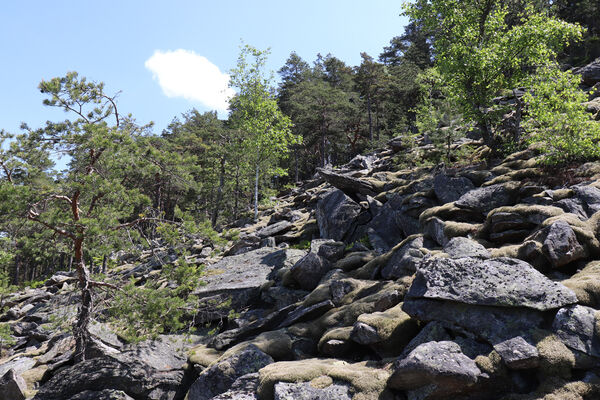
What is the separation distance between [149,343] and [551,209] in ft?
46.8

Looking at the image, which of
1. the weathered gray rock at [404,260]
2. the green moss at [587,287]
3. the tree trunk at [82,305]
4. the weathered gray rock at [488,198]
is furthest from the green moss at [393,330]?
the tree trunk at [82,305]

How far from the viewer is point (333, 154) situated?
203 feet

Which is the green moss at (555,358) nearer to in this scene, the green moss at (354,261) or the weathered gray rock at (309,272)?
the green moss at (354,261)

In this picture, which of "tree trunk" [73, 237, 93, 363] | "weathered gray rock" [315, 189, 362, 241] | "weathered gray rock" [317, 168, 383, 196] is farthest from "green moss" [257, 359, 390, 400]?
"weathered gray rock" [317, 168, 383, 196]

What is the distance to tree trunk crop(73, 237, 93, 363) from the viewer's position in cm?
1216

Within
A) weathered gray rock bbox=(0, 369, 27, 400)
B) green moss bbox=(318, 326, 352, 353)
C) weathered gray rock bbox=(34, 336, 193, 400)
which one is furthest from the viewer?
weathered gray rock bbox=(0, 369, 27, 400)

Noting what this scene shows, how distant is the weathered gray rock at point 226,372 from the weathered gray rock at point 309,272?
5772 millimetres

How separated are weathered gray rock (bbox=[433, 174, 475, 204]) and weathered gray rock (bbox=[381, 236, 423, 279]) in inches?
141

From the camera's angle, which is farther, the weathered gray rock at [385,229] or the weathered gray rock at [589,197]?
the weathered gray rock at [385,229]

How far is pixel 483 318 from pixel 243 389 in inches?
240

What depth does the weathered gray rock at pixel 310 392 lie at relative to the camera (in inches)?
333

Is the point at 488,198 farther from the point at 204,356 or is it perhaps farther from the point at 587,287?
the point at 204,356

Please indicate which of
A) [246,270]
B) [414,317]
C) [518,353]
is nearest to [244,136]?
[246,270]

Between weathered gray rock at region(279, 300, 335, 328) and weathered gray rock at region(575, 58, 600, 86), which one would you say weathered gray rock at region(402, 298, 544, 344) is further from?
weathered gray rock at region(575, 58, 600, 86)
